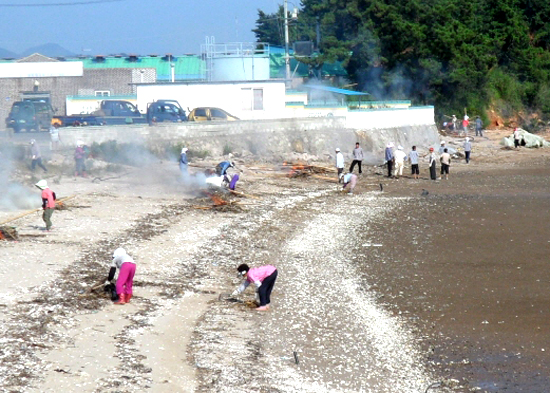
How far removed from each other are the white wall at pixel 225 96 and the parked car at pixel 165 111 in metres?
2.68

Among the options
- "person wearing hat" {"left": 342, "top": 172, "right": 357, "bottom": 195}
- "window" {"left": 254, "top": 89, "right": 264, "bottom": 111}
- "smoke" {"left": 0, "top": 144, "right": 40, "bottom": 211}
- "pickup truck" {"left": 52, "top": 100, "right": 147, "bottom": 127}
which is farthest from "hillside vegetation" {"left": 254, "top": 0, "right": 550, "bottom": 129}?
"smoke" {"left": 0, "top": 144, "right": 40, "bottom": 211}

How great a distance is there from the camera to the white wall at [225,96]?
4103 centimetres

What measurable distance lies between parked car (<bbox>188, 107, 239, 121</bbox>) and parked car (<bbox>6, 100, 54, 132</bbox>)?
24.4 ft

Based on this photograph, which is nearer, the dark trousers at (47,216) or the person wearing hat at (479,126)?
the dark trousers at (47,216)

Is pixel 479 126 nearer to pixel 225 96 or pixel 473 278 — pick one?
pixel 225 96

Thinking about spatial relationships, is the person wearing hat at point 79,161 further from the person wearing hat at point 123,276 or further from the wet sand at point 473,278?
the person wearing hat at point 123,276

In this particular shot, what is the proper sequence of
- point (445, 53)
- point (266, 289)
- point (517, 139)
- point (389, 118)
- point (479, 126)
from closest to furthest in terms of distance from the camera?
Result: point (266, 289), point (389, 118), point (517, 139), point (479, 126), point (445, 53)

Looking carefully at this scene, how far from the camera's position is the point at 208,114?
3797cm

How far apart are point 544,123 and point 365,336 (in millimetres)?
47684

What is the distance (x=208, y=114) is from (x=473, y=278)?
23113 millimetres

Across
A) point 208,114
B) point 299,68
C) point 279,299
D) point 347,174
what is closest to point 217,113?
point 208,114

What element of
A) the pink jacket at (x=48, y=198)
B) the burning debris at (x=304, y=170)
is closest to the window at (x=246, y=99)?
the burning debris at (x=304, y=170)

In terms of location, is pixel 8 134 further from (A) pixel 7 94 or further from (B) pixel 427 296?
(B) pixel 427 296

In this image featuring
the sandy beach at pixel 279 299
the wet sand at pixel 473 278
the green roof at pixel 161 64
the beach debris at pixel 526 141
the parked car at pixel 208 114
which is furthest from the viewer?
the green roof at pixel 161 64
